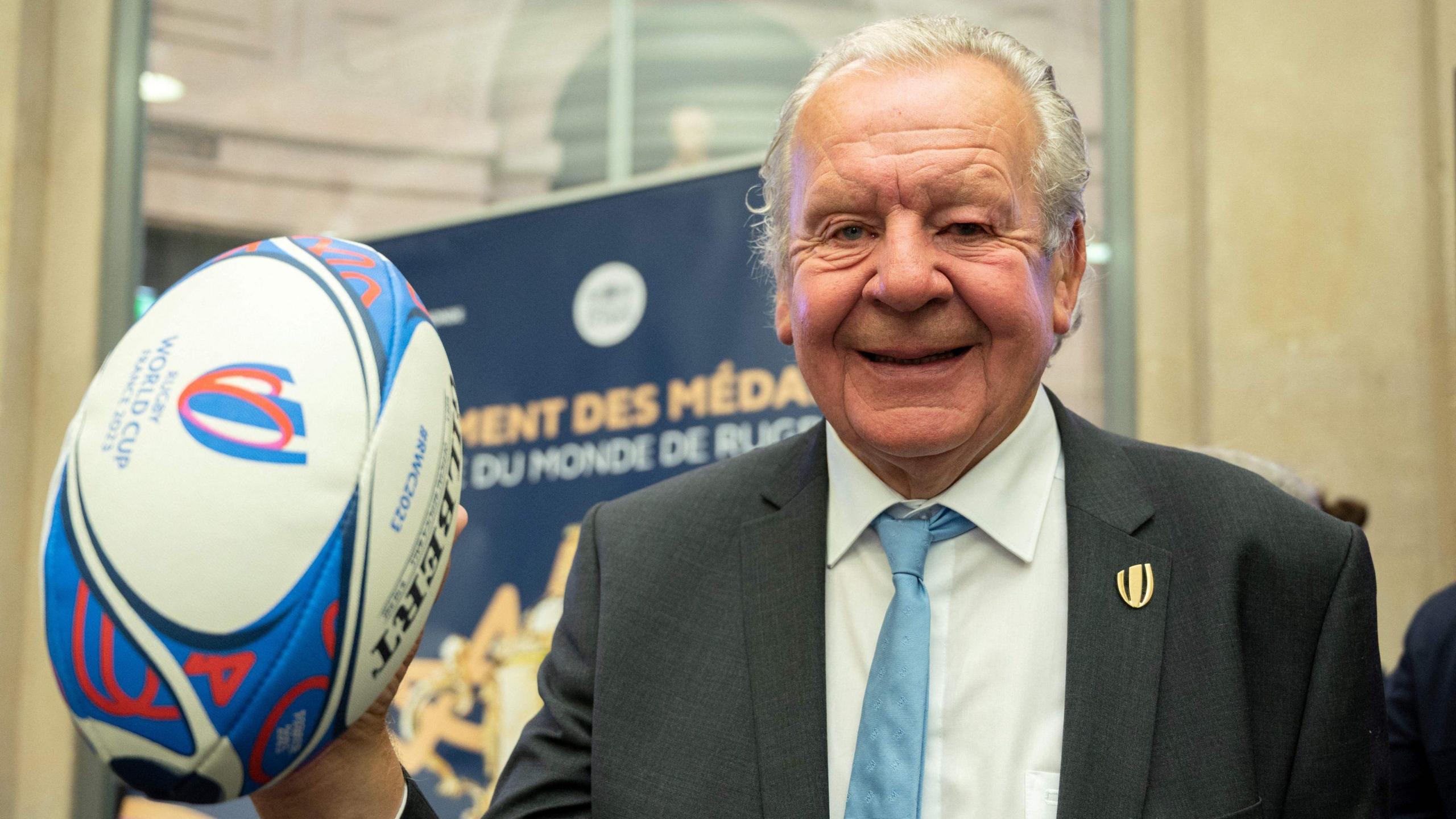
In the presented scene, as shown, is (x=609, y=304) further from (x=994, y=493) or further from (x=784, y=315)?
(x=994, y=493)

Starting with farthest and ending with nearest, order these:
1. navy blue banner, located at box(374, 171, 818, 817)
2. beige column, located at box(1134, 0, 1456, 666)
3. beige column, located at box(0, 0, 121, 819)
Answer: beige column, located at box(0, 0, 121, 819) → navy blue banner, located at box(374, 171, 818, 817) → beige column, located at box(1134, 0, 1456, 666)

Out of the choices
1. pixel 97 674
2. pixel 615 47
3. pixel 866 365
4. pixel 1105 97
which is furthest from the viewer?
pixel 615 47

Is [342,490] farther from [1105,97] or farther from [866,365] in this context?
[1105,97]

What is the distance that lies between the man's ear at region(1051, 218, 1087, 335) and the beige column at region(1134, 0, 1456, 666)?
1.93 m

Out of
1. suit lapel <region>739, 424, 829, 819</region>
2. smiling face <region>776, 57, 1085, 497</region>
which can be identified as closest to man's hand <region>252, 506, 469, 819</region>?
suit lapel <region>739, 424, 829, 819</region>

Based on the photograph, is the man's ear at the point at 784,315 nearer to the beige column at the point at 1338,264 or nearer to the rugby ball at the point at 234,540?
the rugby ball at the point at 234,540

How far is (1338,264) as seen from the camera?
351 cm

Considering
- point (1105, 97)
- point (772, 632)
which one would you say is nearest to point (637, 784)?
point (772, 632)

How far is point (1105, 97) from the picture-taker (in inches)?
158

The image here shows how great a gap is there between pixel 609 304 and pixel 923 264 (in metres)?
2.30

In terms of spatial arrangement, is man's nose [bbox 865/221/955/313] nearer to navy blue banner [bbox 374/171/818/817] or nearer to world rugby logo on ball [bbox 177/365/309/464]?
world rugby logo on ball [bbox 177/365/309/464]

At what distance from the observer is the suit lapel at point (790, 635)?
1522mm

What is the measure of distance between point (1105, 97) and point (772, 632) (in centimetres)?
289

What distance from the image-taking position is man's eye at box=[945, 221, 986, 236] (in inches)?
63.2
